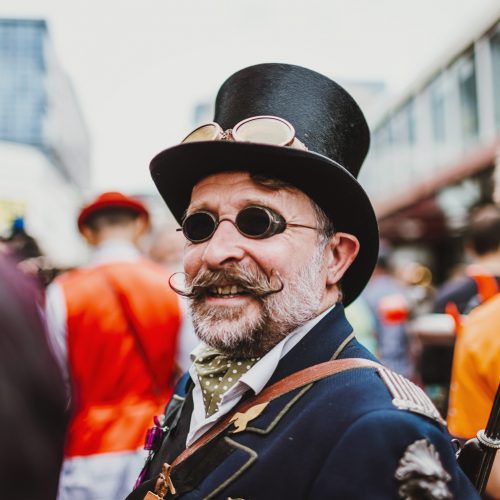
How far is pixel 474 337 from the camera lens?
2.34m

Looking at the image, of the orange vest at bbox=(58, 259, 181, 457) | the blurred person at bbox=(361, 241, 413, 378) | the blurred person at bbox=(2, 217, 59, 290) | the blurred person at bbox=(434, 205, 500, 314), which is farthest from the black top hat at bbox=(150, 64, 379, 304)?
the blurred person at bbox=(361, 241, 413, 378)

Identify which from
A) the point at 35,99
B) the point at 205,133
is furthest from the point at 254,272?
the point at 35,99

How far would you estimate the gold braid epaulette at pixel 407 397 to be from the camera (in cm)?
136

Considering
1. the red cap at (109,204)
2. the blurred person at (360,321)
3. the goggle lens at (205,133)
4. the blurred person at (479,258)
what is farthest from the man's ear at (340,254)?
the blurred person at (360,321)

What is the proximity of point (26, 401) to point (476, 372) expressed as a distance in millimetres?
1737

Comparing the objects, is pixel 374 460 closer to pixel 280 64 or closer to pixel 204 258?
pixel 204 258

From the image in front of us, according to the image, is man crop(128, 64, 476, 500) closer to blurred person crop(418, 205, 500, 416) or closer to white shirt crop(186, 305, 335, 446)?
white shirt crop(186, 305, 335, 446)

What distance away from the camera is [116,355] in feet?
9.63

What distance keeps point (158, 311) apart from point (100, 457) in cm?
77

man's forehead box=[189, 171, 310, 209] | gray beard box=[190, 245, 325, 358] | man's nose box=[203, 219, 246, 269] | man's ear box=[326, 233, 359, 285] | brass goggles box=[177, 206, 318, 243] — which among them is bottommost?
gray beard box=[190, 245, 325, 358]

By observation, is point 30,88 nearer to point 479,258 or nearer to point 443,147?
point 443,147

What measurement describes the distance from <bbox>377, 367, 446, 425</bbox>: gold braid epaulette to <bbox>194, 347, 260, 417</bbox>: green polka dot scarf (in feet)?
1.36

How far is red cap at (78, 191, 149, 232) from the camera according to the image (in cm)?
344

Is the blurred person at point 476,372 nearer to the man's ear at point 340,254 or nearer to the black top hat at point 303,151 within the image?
the black top hat at point 303,151
